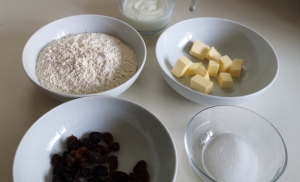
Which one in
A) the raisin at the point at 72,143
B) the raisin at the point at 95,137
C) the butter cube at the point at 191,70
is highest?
the butter cube at the point at 191,70

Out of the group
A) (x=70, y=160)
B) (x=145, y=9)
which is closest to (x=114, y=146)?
(x=70, y=160)

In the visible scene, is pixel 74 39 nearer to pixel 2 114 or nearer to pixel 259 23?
pixel 2 114

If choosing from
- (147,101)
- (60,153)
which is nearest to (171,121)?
(147,101)

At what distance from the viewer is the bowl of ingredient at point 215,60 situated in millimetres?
907

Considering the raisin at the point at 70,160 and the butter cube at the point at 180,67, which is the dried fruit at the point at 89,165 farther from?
the butter cube at the point at 180,67

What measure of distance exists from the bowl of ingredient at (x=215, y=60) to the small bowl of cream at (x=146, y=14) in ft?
0.32

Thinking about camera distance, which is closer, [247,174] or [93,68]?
[247,174]

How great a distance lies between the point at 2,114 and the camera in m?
0.85

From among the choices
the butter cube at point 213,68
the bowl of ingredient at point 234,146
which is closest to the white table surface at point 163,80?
the bowl of ingredient at point 234,146

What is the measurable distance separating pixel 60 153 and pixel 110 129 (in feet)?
0.53

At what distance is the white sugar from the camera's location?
0.70 meters

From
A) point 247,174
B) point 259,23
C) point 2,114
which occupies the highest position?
point 259,23

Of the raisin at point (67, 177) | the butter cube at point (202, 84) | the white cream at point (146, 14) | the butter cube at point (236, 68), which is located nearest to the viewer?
the raisin at point (67, 177)

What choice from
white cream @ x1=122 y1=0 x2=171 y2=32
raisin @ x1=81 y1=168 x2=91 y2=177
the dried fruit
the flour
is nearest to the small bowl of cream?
white cream @ x1=122 y1=0 x2=171 y2=32
